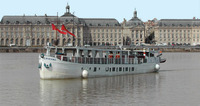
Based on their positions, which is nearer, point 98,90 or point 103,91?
point 103,91

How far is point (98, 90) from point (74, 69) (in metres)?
7.69

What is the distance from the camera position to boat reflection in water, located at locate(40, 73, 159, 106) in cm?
4147

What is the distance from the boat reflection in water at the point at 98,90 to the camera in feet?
136

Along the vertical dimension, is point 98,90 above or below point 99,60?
below

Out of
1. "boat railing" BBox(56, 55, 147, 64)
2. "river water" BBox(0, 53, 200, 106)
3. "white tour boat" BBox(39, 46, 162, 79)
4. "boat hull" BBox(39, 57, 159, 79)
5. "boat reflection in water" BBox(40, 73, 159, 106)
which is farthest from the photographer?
"boat railing" BBox(56, 55, 147, 64)

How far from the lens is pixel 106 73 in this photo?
5981 cm

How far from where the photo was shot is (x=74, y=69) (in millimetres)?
54875

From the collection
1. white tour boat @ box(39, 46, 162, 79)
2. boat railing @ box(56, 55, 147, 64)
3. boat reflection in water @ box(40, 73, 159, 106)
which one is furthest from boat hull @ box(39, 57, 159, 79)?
boat reflection in water @ box(40, 73, 159, 106)

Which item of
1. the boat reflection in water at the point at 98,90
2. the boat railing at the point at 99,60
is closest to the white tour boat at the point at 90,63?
the boat railing at the point at 99,60

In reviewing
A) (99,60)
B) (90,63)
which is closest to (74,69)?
(90,63)

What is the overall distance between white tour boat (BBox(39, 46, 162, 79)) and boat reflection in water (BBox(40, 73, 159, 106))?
1.01 meters

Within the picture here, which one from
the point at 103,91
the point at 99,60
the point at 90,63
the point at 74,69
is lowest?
the point at 103,91

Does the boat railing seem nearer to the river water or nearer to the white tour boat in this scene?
the white tour boat

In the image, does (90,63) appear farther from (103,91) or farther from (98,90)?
(103,91)
